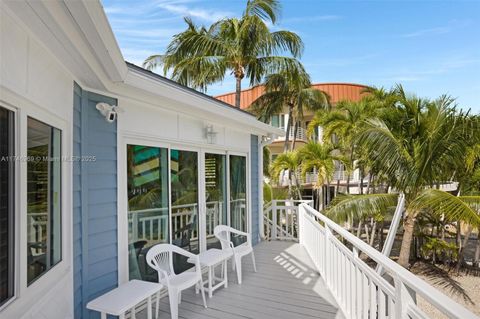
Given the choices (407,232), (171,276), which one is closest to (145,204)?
(171,276)

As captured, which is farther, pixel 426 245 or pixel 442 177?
pixel 426 245

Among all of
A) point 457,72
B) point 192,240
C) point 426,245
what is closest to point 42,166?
point 192,240

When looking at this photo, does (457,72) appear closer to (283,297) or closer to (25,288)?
(283,297)

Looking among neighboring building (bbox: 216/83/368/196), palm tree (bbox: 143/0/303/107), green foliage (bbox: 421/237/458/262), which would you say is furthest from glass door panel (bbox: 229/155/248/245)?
neighboring building (bbox: 216/83/368/196)

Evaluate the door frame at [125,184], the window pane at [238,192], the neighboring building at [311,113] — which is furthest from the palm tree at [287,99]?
the door frame at [125,184]

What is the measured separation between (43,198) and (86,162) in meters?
0.80

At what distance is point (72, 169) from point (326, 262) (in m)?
3.22

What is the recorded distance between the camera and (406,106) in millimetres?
8023

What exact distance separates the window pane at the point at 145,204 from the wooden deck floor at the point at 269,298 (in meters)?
0.62

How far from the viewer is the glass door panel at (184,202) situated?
169 inches

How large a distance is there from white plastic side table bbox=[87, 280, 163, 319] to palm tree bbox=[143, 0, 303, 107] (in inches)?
393

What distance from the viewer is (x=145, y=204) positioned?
3797 mm

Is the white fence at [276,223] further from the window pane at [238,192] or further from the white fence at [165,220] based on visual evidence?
the white fence at [165,220]

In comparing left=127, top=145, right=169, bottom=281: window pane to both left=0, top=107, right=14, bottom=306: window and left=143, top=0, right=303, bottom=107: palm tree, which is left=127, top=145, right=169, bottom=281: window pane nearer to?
left=0, top=107, right=14, bottom=306: window
